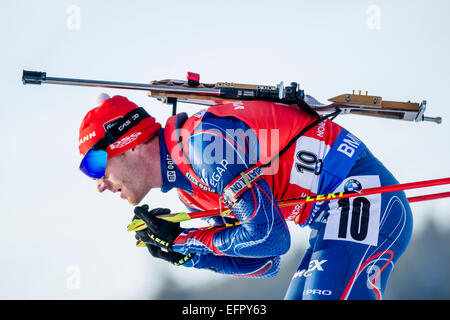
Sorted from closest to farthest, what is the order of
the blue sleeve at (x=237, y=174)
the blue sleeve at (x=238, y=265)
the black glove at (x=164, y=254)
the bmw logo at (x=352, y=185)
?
the blue sleeve at (x=237, y=174)
the bmw logo at (x=352, y=185)
the black glove at (x=164, y=254)
the blue sleeve at (x=238, y=265)

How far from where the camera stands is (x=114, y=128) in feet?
15.3

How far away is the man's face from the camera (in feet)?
15.5

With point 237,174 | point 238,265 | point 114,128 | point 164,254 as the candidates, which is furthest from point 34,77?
point 238,265

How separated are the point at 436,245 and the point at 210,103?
14523mm

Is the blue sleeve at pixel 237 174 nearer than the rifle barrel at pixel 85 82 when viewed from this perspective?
Yes

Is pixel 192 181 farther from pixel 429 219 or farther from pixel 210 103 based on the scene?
pixel 429 219

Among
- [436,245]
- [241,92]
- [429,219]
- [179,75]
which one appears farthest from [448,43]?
[436,245]

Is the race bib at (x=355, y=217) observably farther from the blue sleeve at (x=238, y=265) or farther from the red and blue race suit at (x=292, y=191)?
the blue sleeve at (x=238, y=265)

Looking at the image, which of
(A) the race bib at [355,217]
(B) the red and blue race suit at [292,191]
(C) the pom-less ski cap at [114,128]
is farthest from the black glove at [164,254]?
(A) the race bib at [355,217]

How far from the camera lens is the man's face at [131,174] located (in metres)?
4.73

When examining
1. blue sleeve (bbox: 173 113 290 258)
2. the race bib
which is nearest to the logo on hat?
blue sleeve (bbox: 173 113 290 258)

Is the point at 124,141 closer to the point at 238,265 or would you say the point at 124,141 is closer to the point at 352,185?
the point at 238,265

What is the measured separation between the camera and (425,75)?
880 centimetres

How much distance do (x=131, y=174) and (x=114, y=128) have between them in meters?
0.35
